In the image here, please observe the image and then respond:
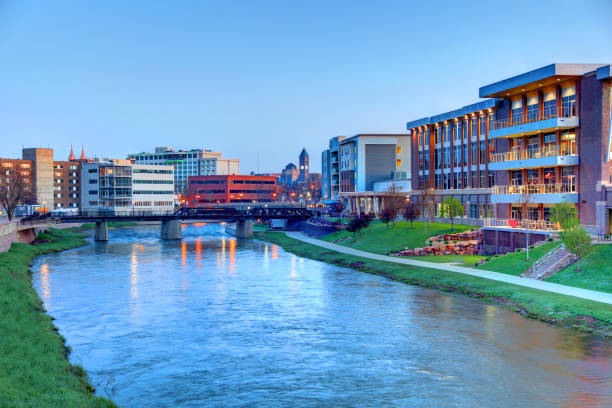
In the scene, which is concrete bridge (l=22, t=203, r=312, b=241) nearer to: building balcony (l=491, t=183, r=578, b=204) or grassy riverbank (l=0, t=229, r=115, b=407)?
grassy riverbank (l=0, t=229, r=115, b=407)

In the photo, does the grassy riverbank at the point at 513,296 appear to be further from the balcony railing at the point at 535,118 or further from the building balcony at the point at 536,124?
the balcony railing at the point at 535,118

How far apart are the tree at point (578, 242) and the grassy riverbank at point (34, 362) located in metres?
34.0

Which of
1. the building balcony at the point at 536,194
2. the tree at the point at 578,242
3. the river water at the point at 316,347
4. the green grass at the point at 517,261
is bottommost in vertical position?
the river water at the point at 316,347

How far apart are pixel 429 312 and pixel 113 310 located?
21.9 metres

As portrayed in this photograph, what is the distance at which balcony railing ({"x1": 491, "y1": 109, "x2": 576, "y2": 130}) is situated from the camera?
186 feet

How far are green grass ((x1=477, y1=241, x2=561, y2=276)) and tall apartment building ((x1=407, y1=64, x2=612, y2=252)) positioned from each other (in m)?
3.49

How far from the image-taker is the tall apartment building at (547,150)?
52562mm

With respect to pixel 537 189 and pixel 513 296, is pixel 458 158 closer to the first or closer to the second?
pixel 537 189

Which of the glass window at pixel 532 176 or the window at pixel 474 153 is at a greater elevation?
the window at pixel 474 153

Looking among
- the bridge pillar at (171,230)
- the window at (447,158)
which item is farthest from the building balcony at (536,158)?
the bridge pillar at (171,230)

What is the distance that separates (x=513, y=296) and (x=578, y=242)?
6896 mm

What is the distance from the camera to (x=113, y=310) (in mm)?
40219

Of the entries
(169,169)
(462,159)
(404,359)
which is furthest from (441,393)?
(169,169)

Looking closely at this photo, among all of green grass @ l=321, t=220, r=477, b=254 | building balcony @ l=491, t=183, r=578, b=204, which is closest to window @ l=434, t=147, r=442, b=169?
green grass @ l=321, t=220, r=477, b=254
